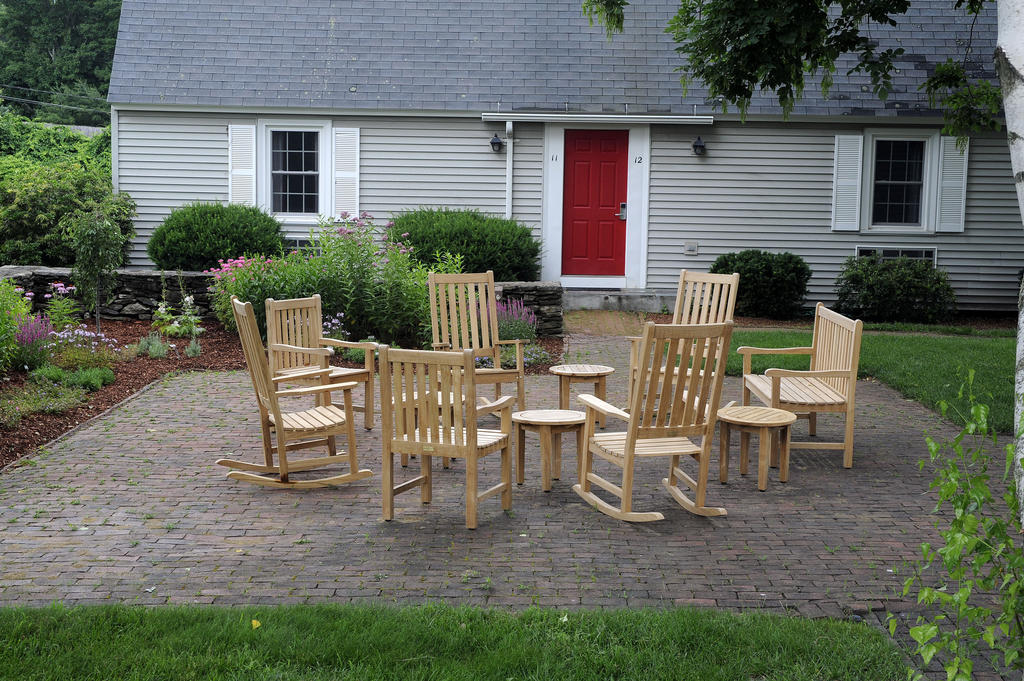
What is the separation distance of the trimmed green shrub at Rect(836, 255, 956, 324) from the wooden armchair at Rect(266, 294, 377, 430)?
923cm

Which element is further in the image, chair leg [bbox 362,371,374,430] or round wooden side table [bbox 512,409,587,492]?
chair leg [bbox 362,371,374,430]

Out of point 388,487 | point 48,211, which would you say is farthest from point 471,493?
point 48,211

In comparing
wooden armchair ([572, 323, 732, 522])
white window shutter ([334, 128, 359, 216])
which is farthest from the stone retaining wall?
wooden armchair ([572, 323, 732, 522])

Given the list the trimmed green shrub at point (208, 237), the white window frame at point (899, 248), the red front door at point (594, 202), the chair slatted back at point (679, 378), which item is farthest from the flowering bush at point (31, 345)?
the white window frame at point (899, 248)

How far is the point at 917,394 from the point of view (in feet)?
29.5

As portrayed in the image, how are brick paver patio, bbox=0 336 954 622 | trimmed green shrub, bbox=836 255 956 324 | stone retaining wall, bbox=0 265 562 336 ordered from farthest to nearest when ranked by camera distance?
trimmed green shrub, bbox=836 255 956 324, stone retaining wall, bbox=0 265 562 336, brick paver patio, bbox=0 336 954 622

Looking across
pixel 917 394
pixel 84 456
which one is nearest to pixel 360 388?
pixel 84 456

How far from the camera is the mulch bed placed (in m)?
7.15

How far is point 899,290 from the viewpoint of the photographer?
1418 cm

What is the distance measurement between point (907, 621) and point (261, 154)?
42.7 feet

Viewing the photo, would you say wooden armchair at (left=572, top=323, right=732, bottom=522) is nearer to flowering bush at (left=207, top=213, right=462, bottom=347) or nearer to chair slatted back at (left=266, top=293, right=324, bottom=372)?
chair slatted back at (left=266, top=293, right=324, bottom=372)

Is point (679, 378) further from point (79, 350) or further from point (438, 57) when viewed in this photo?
point (438, 57)

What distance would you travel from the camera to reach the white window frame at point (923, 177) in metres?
15.2

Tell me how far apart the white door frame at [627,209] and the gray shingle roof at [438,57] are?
43cm
